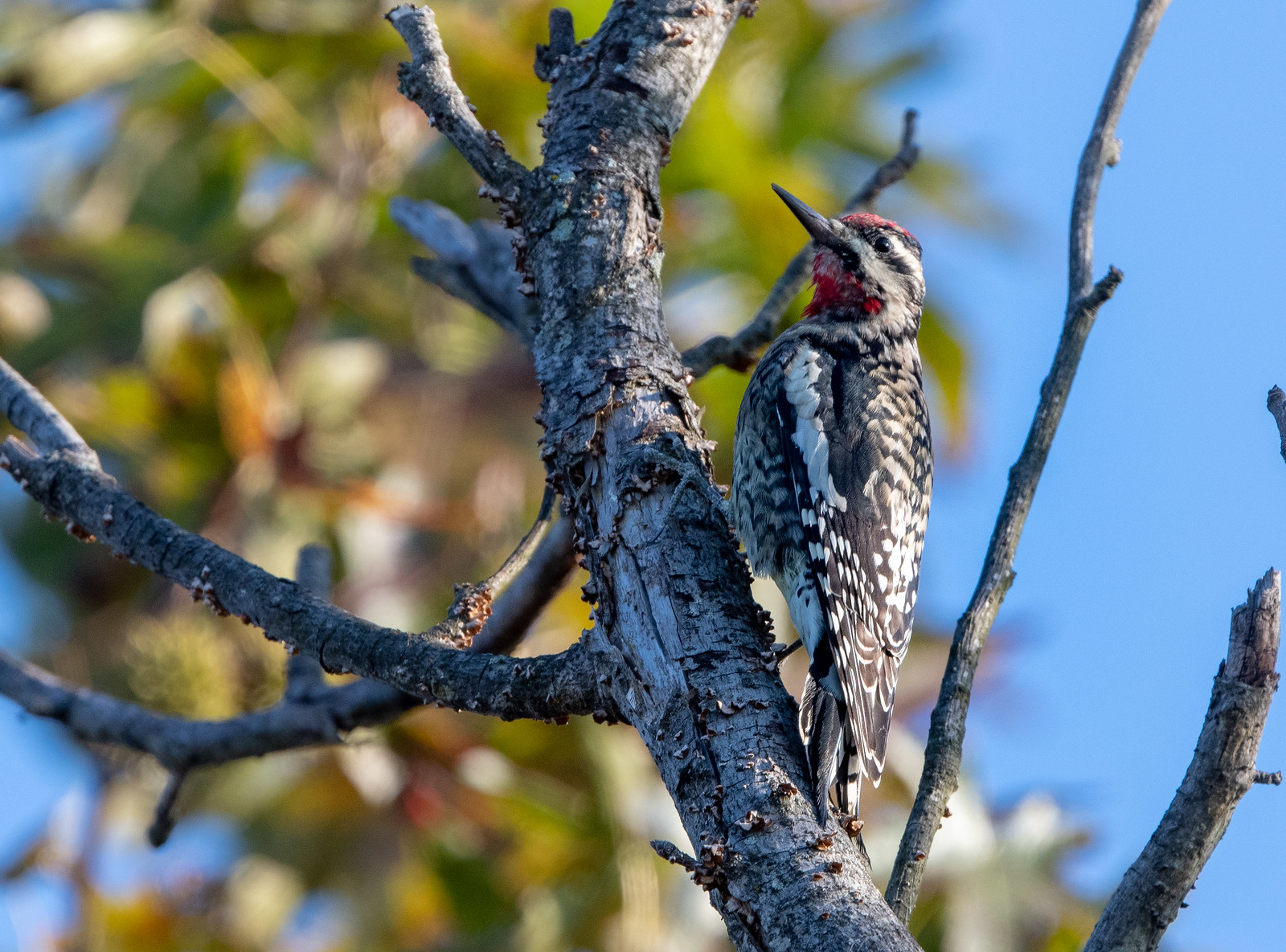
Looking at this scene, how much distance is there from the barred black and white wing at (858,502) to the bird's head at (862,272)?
333 mm

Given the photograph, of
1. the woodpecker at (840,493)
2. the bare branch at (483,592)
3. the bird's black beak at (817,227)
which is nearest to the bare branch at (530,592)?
the bare branch at (483,592)

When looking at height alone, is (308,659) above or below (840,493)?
below

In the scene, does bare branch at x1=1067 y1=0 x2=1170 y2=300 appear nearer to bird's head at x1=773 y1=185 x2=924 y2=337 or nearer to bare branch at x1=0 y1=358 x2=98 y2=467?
bird's head at x1=773 y1=185 x2=924 y2=337

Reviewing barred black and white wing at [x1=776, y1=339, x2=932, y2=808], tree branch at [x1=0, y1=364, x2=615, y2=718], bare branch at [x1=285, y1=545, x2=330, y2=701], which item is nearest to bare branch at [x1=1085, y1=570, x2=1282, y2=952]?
tree branch at [x1=0, y1=364, x2=615, y2=718]

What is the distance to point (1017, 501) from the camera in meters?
2.05

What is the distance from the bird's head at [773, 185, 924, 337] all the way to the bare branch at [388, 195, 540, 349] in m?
0.93

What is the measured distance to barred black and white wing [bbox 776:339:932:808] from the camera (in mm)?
2732

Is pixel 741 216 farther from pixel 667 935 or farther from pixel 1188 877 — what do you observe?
pixel 1188 877

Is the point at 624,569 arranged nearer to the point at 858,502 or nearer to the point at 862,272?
the point at 858,502

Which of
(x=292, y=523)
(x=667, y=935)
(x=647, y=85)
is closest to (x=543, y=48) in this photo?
(x=647, y=85)

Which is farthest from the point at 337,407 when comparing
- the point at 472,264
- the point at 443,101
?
the point at 443,101

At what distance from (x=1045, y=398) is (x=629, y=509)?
2.53ft

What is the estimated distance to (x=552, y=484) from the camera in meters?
2.18

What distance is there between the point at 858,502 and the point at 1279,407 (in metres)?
1.48
